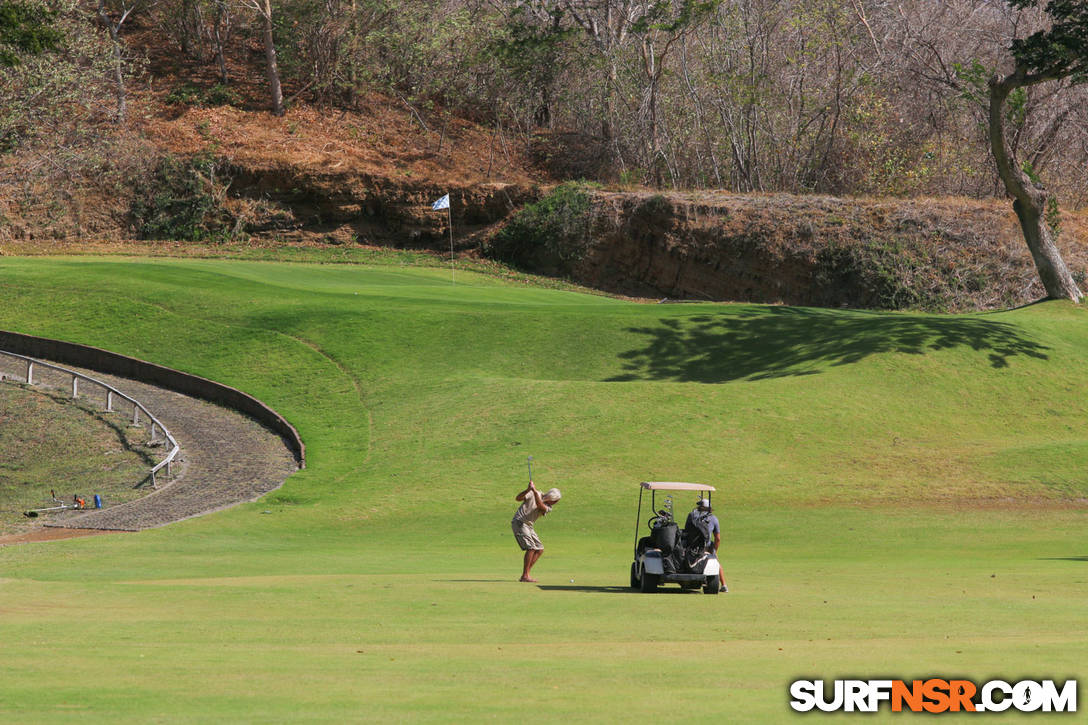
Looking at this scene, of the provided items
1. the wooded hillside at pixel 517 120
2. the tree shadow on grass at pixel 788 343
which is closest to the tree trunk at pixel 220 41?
the wooded hillside at pixel 517 120

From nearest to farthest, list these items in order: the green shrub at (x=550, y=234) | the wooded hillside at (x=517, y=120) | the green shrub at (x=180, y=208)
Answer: the green shrub at (x=550, y=234) → the wooded hillside at (x=517, y=120) → the green shrub at (x=180, y=208)

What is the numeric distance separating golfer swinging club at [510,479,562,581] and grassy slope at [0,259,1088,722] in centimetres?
50

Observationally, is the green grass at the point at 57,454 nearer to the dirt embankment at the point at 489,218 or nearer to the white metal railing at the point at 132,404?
the white metal railing at the point at 132,404

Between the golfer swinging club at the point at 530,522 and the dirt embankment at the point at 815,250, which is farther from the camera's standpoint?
the dirt embankment at the point at 815,250

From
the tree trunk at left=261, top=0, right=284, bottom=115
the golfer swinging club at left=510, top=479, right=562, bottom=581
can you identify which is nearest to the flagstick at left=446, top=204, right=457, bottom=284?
the tree trunk at left=261, top=0, right=284, bottom=115

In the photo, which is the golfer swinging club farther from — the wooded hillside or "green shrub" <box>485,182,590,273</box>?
the wooded hillside

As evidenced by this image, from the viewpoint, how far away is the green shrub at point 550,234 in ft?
203

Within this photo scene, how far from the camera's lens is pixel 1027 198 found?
1625 inches

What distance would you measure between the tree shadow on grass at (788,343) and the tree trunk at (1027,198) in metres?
5.84

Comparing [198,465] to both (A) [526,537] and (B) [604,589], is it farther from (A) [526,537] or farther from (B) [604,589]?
(B) [604,589]

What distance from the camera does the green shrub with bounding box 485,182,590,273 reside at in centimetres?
6184

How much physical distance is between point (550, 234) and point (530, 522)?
156 ft

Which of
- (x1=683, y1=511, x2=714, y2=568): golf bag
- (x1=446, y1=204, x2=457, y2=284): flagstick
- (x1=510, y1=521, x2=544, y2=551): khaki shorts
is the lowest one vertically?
(x1=510, y1=521, x2=544, y2=551): khaki shorts

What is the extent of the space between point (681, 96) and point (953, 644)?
6242 centimetres
